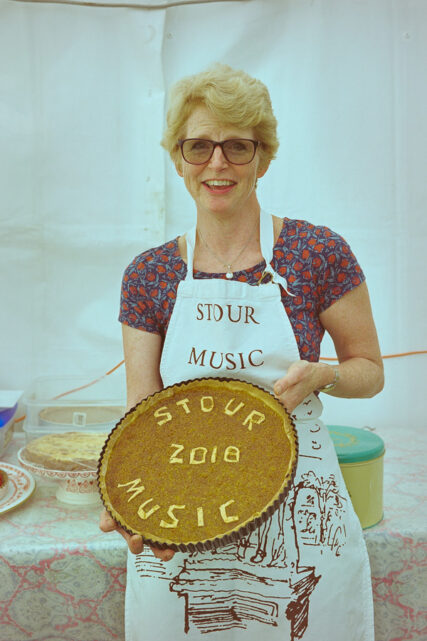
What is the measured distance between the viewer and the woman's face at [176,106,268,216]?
1323mm

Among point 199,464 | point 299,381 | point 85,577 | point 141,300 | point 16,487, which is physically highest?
point 141,300

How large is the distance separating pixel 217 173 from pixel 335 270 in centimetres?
37

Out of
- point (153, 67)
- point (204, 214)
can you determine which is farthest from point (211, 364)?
point (153, 67)

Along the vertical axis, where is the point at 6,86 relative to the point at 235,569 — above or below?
above

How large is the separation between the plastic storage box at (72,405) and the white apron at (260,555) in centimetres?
70

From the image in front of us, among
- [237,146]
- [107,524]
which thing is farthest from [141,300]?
[107,524]

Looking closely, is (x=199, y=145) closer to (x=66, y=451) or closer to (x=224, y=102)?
(x=224, y=102)

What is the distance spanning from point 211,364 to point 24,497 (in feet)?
2.52

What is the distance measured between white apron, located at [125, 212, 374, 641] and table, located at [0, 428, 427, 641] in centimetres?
16

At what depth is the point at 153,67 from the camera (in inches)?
85.5

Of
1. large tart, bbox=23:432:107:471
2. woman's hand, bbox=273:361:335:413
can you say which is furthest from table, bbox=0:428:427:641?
woman's hand, bbox=273:361:335:413

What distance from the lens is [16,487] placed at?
172 centimetres

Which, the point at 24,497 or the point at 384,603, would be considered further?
the point at 24,497

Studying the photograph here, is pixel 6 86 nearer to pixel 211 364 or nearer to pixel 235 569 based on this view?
pixel 211 364
